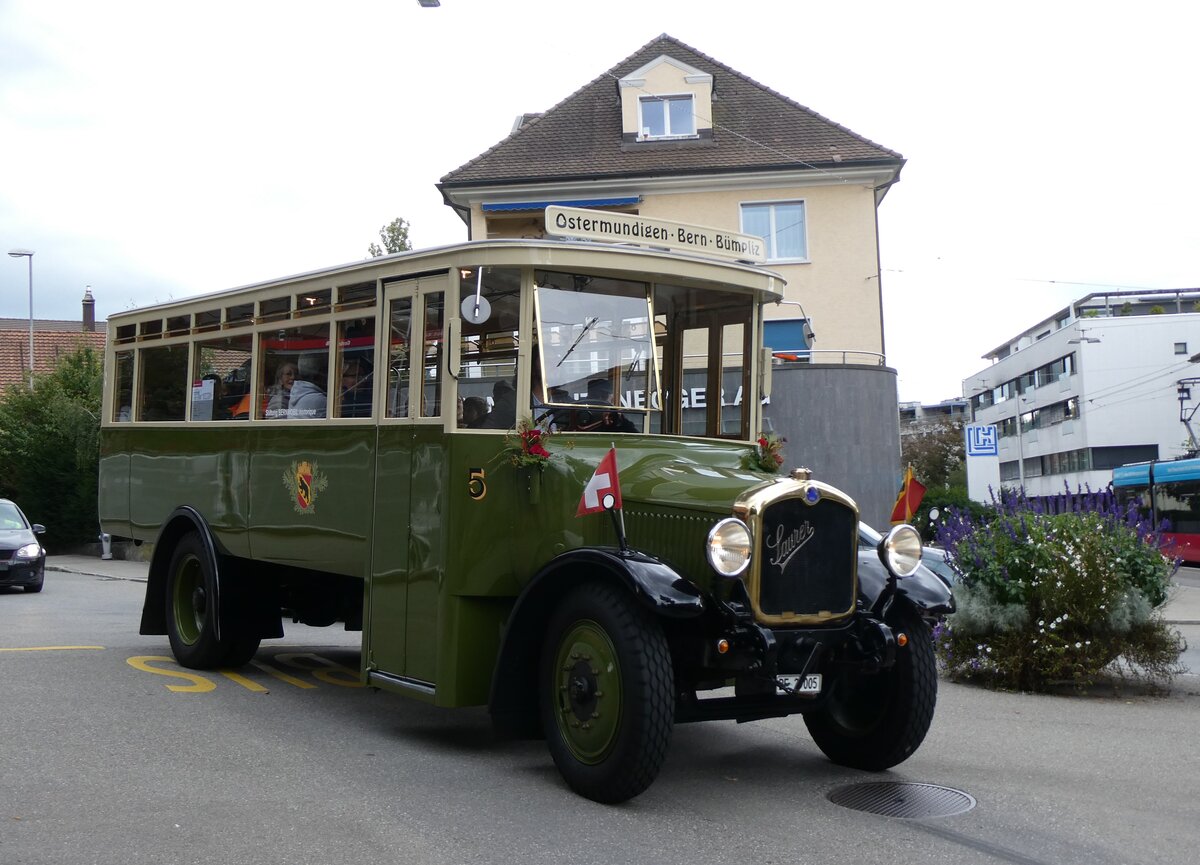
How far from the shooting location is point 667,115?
29.1 meters

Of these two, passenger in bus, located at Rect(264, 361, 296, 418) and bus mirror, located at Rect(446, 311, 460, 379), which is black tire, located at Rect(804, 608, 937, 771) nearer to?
bus mirror, located at Rect(446, 311, 460, 379)

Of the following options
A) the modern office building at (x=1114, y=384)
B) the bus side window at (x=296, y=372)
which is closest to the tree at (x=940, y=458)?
the modern office building at (x=1114, y=384)

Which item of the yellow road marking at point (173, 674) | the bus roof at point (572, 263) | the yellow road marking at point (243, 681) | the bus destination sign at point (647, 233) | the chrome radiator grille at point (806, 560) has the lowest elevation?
the yellow road marking at point (243, 681)

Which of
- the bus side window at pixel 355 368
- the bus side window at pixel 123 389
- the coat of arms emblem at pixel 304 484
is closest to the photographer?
the bus side window at pixel 355 368

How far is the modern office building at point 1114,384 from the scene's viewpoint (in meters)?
65.4

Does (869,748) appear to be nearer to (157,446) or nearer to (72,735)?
(72,735)

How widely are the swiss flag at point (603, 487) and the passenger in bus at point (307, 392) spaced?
108 inches

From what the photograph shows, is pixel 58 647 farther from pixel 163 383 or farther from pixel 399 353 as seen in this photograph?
pixel 399 353

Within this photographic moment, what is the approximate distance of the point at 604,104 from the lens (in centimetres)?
3038

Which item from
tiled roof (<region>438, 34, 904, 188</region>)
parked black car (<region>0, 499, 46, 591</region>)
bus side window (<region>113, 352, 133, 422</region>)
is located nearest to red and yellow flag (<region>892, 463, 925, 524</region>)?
bus side window (<region>113, 352, 133, 422</region>)

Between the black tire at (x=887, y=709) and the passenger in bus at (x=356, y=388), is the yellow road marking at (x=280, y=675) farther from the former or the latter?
the black tire at (x=887, y=709)

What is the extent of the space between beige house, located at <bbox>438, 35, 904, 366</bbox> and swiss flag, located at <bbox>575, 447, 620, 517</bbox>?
68.0 ft

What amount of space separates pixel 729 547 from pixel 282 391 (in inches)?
162

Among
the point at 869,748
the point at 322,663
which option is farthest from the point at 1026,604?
the point at 322,663
